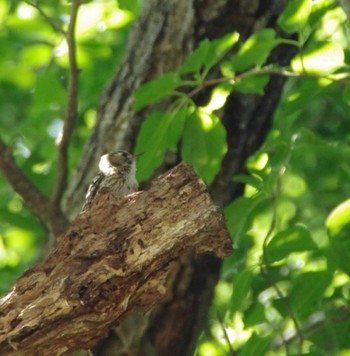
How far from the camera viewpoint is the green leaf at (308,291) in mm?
5129

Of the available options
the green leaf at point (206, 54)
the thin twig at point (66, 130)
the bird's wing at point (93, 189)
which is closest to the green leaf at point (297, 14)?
the green leaf at point (206, 54)

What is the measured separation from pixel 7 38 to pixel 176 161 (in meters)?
2.24

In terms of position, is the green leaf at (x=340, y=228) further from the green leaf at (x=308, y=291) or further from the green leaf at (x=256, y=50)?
the green leaf at (x=256, y=50)

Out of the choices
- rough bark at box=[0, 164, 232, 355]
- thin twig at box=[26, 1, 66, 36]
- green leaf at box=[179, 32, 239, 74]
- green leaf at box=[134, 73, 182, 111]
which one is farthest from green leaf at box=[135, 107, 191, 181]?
rough bark at box=[0, 164, 232, 355]

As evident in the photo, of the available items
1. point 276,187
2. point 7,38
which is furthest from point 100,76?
point 276,187

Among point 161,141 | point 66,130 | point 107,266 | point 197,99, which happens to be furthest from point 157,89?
point 107,266

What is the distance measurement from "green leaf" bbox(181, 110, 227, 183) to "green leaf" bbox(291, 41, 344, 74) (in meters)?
0.54

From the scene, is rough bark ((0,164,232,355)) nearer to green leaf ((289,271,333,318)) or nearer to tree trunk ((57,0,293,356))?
green leaf ((289,271,333,318))

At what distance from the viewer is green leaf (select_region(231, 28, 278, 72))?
5.05 meters

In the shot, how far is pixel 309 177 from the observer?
8320 millimetres

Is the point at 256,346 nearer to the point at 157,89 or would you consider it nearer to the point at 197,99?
the point at 157,89

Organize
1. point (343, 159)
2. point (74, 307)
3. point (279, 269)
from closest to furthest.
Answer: point (74, 307) < point (343, 159) < point (279, 269)

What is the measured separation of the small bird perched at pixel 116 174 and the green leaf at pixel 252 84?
39.8 inches

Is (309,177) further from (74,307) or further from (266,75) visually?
(74,307)
